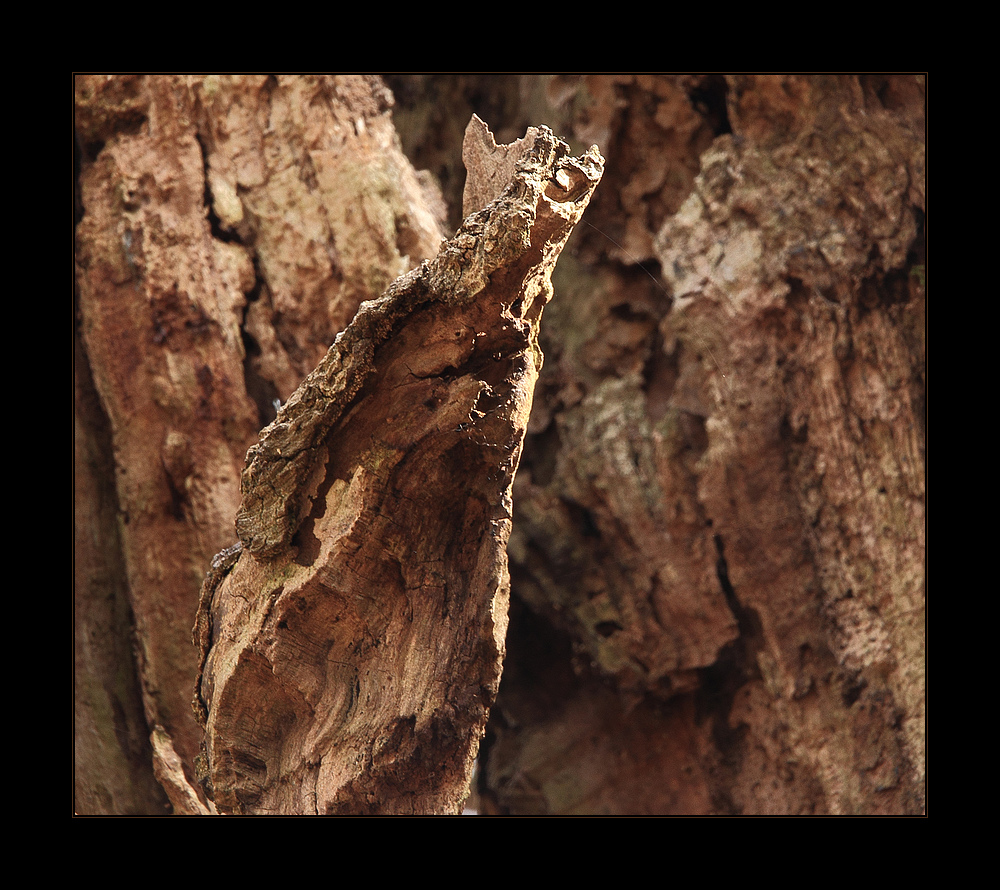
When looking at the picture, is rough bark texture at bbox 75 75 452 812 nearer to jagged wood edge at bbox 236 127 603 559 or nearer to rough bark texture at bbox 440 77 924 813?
rough bark texture at bbox 440 77 924 813

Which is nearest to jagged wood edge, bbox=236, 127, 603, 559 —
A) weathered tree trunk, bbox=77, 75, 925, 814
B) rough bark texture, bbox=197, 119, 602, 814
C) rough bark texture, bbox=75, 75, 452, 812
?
rough bark texture, bbox=197, 119, 602, 814

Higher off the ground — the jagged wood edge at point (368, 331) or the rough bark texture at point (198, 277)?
the rough bark texture at point (198, 277)

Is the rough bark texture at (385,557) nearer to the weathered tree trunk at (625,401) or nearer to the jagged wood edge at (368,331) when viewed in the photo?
the jagged wood edge at (368,331)

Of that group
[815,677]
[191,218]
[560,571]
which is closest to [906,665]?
[815,677]

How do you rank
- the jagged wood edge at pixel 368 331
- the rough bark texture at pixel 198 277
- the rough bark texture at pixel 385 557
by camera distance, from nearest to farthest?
1. the jagged wood edge at pixel 368 331
2. the rough bark texture at pixel 385 557
3. the rough bark texture at pixel 198 277

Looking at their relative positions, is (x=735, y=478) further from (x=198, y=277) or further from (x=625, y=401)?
(x=198, y=277)

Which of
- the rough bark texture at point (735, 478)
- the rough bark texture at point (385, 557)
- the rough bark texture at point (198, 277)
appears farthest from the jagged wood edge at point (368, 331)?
the rough bark texture at point (735, 478)
